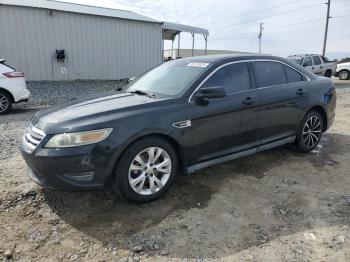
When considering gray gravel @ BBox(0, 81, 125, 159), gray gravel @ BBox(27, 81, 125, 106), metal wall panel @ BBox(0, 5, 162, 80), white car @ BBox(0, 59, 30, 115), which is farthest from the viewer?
metal wall panel @ BBox(0, 5, 162, 80)

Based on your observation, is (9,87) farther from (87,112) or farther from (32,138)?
(87,112)

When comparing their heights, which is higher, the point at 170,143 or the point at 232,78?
the point at 232,78

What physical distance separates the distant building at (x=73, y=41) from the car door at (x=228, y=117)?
13.5 meters

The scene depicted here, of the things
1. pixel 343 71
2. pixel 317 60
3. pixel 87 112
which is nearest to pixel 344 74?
pixel 343 71

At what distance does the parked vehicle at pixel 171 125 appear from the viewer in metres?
3.27

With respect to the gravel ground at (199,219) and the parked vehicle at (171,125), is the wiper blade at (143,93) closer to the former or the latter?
the parked vehicle at (171,125)

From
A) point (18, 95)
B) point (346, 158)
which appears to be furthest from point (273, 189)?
point (18, 95)

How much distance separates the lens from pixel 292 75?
16.9 feet

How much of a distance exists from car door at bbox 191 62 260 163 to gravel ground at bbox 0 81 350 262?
463 mm

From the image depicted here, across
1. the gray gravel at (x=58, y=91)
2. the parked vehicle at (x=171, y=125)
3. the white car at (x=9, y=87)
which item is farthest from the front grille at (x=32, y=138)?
the gray gravel at (x=58, y=91)

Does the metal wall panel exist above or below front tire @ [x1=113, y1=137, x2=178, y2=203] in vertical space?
above

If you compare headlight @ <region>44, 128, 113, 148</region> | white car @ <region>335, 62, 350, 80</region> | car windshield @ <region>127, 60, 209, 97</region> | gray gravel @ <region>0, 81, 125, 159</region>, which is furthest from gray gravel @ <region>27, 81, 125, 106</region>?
white car @ <region>335, 62, 350, 80</region>

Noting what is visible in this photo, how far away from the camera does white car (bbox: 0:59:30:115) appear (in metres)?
8.91

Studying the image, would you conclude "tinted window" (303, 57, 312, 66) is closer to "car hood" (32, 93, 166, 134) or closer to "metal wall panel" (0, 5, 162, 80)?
"metal wall panel" (0, 5, 162, 80)
